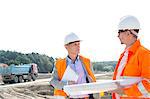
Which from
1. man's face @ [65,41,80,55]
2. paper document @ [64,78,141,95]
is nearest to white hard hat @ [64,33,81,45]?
man's face @ [65,41,80,55]

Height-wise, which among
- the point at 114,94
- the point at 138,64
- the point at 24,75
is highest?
the point at 138,64

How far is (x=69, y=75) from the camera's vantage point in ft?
14.9

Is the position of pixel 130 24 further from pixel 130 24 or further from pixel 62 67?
pixel 62 67

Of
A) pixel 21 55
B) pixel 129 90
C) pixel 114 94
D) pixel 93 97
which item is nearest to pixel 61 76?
pixel 93 97

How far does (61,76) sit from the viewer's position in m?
4.61

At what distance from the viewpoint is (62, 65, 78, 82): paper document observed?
4.50m

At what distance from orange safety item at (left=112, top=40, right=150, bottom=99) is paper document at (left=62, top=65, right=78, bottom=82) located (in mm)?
961

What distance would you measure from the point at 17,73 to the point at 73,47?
106 feet

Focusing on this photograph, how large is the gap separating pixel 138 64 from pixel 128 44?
0.24 m

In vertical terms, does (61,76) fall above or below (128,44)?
below

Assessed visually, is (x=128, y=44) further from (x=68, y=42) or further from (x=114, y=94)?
(x=68, y=42)

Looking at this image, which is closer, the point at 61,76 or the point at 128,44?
the point at 128,44

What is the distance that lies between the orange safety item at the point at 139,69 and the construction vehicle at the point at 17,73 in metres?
32.7

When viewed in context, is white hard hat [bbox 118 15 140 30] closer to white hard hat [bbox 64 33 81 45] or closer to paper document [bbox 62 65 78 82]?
white hard hat [bbox 64 33 81 45]
